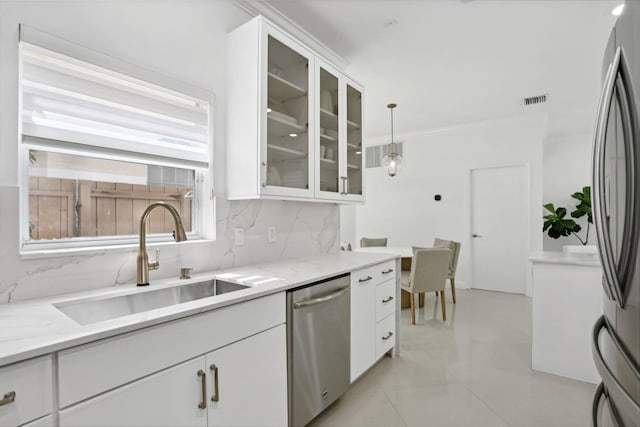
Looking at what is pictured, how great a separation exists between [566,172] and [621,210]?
6897 millimetres

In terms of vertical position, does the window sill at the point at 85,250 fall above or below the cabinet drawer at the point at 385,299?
above

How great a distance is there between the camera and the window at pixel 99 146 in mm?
1438

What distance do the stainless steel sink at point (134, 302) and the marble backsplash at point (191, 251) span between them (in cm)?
14

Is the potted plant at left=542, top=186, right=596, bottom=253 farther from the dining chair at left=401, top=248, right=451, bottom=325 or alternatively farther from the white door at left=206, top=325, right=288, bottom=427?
the white door at left=206, top=325, right=288, bottom=427

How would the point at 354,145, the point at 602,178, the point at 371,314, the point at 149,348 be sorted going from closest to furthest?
the point at 602,178 → the point at 149,348 → the point at 371,314 → the point at 354,145

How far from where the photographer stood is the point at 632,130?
2.58 feet

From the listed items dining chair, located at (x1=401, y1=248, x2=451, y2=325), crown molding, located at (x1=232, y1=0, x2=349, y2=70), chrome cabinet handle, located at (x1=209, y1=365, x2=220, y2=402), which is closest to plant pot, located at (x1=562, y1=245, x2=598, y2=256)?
dining chair, located at (x1=401, y1=248, x2=451, y2=325)

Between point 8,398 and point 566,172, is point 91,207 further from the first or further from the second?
point 566,172

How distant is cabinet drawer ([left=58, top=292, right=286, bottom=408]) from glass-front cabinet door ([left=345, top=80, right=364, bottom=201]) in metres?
1.55

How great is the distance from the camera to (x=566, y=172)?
6.37 meters

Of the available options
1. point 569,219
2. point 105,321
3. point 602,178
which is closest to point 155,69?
point 105,321

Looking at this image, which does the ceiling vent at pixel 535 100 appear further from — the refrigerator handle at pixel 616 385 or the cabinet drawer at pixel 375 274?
the refrigerator handle at pixel 616 385

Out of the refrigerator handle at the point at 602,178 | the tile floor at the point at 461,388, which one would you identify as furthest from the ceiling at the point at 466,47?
the tile floor at the point at 461,388

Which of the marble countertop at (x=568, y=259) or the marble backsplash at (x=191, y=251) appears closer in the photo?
the marble backsplash at (x=191, y=251)
